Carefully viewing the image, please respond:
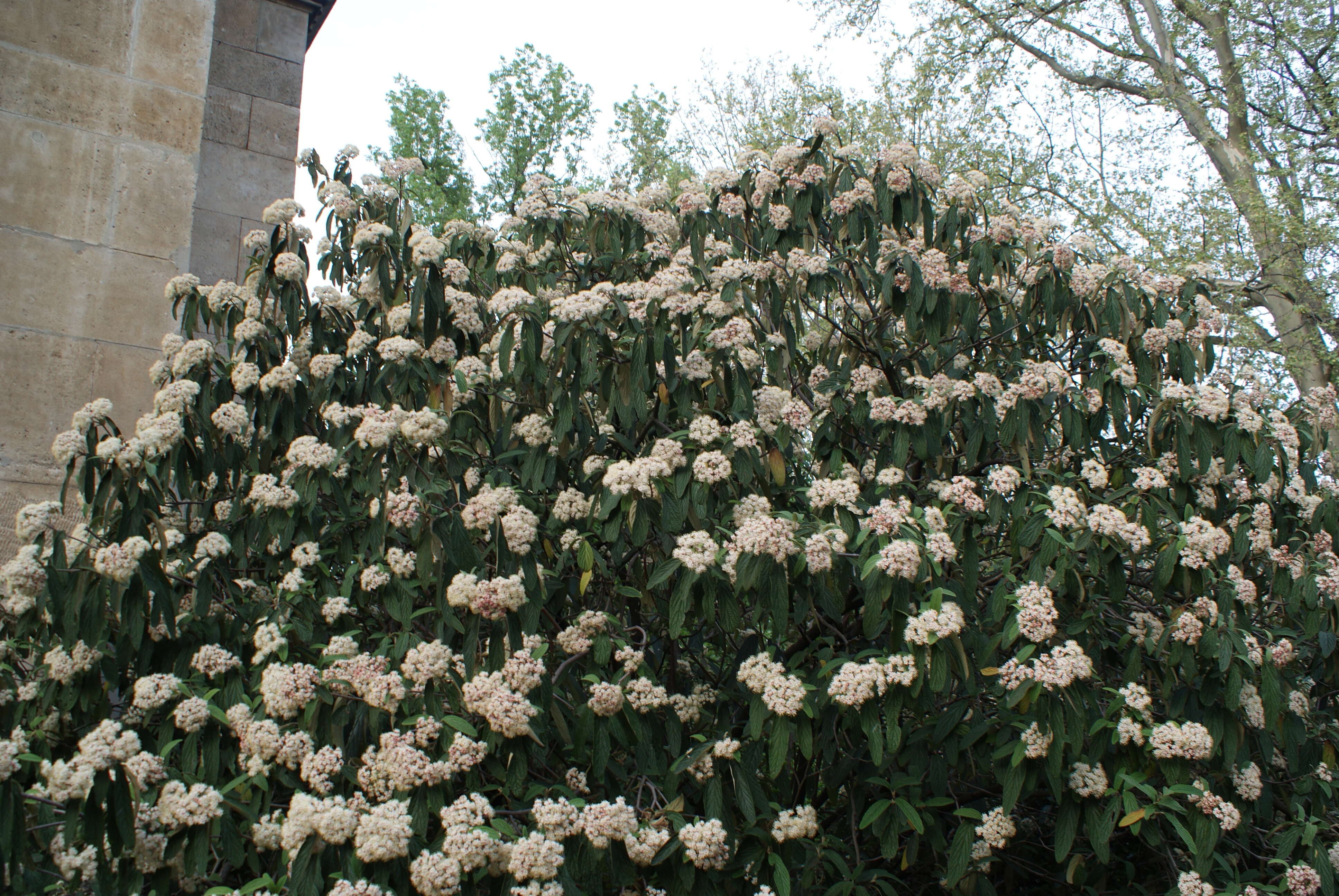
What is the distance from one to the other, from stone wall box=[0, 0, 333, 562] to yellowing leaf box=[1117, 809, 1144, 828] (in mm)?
4910

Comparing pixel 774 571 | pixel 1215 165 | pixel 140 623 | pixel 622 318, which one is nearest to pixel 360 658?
pixel 140 623

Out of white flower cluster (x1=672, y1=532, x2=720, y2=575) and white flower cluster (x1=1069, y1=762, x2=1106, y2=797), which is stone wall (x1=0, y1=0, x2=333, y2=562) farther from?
white flower cluster (x1=1069, y1=762, x2=1106, y2=797)

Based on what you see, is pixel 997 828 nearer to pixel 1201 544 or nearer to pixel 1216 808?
pixel 1216 808

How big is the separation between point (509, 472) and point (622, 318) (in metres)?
0.81

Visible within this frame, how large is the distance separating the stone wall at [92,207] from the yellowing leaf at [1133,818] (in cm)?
491

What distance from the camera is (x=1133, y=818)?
2787mm

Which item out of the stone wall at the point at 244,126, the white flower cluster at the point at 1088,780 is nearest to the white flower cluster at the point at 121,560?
the stone wall at the point at 244,126

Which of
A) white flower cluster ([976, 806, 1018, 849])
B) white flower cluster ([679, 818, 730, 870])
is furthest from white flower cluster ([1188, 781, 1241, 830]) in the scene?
white flower cluster ([679, 818, 730, 870])

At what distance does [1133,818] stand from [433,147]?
77.8ft

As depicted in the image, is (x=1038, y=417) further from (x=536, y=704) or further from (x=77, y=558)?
(x=77, y=558)

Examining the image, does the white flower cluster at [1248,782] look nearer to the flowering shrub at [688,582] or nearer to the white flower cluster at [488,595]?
the flowering shrub at [688,582]

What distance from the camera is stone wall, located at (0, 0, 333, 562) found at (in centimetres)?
471

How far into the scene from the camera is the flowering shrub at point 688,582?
9.09 ft

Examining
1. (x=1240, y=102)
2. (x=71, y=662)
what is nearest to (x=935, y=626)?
(x=71, y=662)
